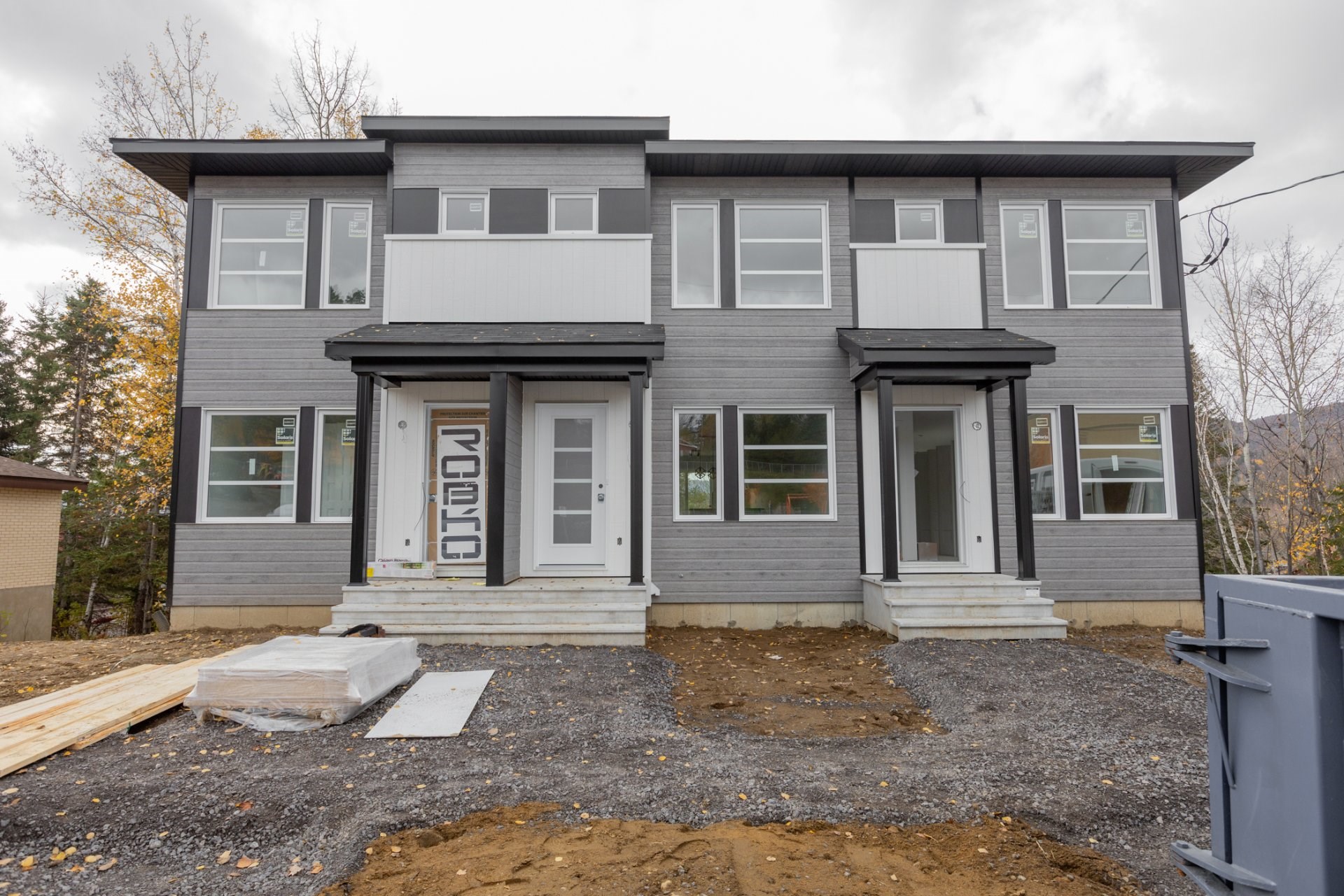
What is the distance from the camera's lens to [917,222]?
9219 millimetres

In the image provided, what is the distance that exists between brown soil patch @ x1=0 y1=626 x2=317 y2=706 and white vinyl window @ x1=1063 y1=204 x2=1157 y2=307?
10729mm

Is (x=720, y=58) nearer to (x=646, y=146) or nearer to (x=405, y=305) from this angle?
(x=646, y=146)

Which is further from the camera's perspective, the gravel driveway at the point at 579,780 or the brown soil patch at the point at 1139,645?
the brown soil patch at the point at 1139,645

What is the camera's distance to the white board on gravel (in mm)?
4492

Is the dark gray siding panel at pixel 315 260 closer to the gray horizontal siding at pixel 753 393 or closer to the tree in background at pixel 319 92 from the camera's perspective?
the gray horizontal siding at pixel 753 393

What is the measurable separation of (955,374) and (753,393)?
2.40 metres

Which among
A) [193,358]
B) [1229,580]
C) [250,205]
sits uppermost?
[250,205]

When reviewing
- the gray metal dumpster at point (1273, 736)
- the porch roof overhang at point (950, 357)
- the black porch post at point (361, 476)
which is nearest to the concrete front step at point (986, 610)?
the porch roof overhang at point (950, 357)

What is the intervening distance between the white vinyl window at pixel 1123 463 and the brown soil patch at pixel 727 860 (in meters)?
6.99

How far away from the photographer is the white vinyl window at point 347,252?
905 cm

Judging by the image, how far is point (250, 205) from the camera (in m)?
9.08

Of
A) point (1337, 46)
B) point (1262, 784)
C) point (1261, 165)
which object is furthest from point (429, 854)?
point (1261, 165)

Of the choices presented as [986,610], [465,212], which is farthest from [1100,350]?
[465,212]

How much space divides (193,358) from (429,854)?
27.1 feet
